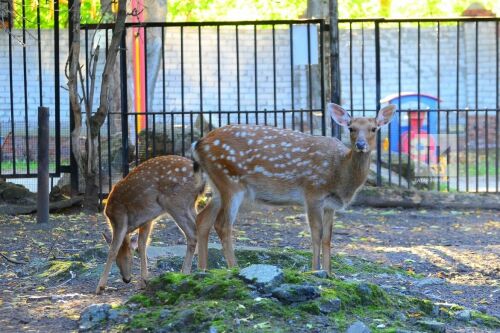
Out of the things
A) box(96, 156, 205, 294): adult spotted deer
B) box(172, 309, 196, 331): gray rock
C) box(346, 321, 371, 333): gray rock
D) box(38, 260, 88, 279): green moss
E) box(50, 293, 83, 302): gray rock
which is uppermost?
box(96, 156, 205, 294): adult spotted deer

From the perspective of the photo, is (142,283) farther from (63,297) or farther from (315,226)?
(315,226)

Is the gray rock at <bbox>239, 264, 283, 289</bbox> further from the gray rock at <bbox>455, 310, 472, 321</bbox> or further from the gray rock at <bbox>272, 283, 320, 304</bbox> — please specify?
the gray rock at <bbox>455, 310, 472, 321</bbox>

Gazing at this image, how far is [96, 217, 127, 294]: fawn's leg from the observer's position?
796 cm

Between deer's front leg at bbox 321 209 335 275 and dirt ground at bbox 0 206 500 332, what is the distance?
1.18 ft

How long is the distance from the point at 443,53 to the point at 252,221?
49.6ft

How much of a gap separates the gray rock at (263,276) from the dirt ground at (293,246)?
1098mm

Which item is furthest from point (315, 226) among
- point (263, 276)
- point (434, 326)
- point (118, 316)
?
point (118, 316)

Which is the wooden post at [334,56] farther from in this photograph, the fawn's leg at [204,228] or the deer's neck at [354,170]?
the fawn's leg at [204,228]

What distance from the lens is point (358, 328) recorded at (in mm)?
5832

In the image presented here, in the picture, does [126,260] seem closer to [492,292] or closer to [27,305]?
[27,305]

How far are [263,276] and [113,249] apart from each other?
2.26 m

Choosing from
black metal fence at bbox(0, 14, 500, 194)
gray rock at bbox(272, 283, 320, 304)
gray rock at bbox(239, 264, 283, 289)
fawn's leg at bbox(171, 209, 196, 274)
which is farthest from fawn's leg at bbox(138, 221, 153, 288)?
black metal fence at bbox(0, 14, 500, 194)

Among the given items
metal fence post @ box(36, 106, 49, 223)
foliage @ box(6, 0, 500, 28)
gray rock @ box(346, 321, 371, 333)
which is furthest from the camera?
foliage @ box(6, 0, 500, 28)

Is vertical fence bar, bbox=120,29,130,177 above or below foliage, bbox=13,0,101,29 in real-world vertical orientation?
below
